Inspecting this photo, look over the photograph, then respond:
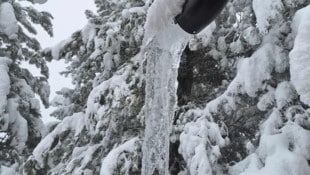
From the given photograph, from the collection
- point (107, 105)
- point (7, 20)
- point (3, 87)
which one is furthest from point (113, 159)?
point (7, 20)

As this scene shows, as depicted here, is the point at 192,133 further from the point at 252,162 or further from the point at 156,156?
the point at 156,156

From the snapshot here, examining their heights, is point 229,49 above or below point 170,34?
below

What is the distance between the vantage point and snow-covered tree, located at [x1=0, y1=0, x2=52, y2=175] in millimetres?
9383

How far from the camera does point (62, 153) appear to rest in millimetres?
6652

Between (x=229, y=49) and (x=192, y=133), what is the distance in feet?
4.97

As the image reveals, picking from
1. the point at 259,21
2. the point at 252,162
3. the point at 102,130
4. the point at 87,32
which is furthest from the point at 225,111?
the point at 87,32

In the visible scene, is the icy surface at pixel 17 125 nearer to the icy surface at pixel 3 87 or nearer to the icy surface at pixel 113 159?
the icy surface at pixel 3 87

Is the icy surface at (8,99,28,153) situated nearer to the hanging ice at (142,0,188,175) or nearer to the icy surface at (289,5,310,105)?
the icy surface at (289,5,310,105)

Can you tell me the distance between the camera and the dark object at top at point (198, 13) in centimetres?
163

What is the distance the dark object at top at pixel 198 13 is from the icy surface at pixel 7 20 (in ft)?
27.6

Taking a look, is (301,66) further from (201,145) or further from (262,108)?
(201,145)

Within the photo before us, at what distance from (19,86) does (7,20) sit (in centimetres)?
149

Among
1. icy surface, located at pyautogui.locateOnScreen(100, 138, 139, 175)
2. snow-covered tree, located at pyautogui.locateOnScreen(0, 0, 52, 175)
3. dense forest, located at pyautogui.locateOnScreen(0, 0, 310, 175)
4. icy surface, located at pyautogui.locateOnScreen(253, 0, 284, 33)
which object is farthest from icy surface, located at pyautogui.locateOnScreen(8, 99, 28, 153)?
icy surface, located at pyautogui.locateOnScreen(253, 0, 284, 33)

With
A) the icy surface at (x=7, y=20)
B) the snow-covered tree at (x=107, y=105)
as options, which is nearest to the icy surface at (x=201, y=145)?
the snow-covered tree at (x=107, y=105)
